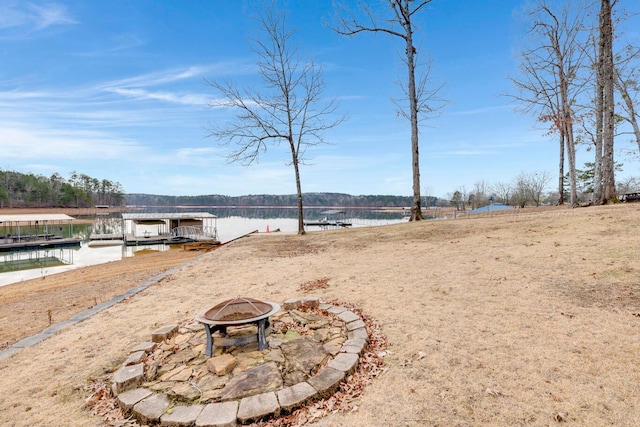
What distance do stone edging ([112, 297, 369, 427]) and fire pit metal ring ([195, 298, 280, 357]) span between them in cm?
71

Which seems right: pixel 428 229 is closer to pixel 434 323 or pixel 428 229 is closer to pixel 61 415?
pixel 434 323

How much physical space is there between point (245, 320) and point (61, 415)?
169cm

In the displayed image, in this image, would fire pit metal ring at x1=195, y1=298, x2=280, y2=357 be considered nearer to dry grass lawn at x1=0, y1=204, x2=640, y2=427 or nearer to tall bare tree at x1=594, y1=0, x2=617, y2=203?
dry grass lawn at x1=0, y1=204, x2=640, y2=427

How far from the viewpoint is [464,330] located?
11.8 ft

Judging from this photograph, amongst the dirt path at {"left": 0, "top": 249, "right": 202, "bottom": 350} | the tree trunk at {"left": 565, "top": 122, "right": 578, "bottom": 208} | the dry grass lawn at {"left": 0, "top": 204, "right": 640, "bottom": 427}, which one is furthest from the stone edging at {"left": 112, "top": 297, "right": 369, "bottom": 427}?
the tree trunk at {"left": 565, "top": 122, "right": 578, "bottom": 208}

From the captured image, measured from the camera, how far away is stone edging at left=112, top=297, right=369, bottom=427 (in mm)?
2350

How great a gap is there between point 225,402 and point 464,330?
9.09ft

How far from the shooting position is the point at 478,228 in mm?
9656

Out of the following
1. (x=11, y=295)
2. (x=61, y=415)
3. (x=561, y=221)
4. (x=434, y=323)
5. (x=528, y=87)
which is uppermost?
(x=528, y=87)

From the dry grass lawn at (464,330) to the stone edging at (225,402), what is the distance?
29 cm

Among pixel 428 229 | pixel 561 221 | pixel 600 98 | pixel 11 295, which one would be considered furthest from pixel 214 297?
pixel 600 98

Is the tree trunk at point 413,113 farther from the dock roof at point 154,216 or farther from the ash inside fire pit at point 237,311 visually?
the dock roof at point 154,216

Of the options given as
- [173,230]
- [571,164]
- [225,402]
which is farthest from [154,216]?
[571,164]

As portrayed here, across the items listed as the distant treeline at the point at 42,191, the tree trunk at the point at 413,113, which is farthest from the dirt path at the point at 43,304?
the distant treeline at the point at 42,191
